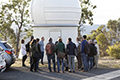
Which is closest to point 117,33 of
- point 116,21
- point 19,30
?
point 116,21

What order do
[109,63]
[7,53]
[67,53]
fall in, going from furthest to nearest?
[109,63] → [7,53] → [67,53]

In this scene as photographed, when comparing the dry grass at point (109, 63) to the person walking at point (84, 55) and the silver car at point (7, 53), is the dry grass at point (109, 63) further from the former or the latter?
the silver car at point (7, 53)

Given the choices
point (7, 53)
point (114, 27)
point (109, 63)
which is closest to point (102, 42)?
point (109, 63)

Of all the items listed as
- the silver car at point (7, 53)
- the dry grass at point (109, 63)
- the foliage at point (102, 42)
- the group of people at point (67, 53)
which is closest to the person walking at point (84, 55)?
the group of people at point (67, 53)

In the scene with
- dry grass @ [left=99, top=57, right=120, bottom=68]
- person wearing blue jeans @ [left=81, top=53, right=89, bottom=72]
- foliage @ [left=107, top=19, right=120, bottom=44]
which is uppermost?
foliage @ [left=107, top=19, right=120, bottom=44]

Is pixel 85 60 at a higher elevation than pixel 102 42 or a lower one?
lower

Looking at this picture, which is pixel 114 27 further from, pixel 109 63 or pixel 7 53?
pixel 7 53

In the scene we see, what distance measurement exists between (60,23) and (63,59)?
4.26 metres

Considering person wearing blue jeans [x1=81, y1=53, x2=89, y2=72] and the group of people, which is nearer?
the group of people

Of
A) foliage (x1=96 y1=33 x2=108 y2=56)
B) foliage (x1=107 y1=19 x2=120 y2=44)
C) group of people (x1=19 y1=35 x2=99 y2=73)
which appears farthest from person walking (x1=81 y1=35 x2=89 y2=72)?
foliage (x1=107 y1=19 x2=120 y2=44)

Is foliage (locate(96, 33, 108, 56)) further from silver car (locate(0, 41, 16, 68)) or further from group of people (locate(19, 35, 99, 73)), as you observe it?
silver car (locate(0, 41, 16, 68))

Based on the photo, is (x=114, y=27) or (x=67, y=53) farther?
(x=114, y=27)

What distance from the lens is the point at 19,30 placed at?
2617 cm

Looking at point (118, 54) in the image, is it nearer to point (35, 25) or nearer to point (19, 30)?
point (35, 25)
